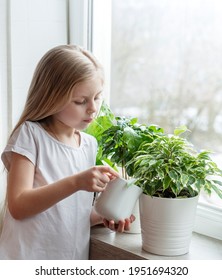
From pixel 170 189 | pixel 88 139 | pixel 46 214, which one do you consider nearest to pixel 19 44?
pixel 88 139

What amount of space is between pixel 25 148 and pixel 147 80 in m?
0.60

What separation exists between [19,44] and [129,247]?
0.83 m

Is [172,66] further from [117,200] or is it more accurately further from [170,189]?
[117,200]

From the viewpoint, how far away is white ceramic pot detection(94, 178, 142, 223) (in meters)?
1.71

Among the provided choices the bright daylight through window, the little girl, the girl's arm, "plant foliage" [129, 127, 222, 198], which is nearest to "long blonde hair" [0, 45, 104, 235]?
the little girl

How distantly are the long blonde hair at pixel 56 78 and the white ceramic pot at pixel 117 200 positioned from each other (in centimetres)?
28

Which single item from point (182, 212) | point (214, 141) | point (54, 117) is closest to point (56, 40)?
point (54, 117)

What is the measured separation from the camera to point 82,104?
176 cm

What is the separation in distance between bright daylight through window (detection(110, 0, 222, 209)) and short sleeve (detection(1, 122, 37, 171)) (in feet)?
1.79

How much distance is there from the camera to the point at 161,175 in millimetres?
1715

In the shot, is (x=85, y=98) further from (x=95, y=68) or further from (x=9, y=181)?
(x=9, y=181)

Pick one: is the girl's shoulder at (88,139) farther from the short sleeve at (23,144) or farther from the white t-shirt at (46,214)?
the short sleeve at (23,144)

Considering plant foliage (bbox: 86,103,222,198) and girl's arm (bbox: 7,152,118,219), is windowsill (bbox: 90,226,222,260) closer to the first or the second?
plant foliage (bbox: 86,103,222,198)
